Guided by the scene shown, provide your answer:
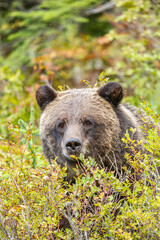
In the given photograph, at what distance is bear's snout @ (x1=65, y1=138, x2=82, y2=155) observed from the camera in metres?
3.98

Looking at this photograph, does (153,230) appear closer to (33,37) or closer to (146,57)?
(146,57)

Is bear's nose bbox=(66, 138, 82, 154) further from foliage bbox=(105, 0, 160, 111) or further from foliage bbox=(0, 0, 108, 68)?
foliage bbox=(0, 0, 108, 68)

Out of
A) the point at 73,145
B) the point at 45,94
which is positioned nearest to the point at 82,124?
the point at 73,145

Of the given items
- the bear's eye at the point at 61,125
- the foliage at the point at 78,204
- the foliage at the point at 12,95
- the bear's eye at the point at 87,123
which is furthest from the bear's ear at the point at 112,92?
the foliage at the point at 12,95

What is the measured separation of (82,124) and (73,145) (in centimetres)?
42

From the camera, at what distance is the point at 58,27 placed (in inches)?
573

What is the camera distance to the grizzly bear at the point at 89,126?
14.0 feet

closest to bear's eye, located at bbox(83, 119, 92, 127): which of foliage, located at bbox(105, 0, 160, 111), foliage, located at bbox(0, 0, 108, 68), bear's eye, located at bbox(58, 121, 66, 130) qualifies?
Result: bear's eye, located at bbox(58, 121, 66, 130)

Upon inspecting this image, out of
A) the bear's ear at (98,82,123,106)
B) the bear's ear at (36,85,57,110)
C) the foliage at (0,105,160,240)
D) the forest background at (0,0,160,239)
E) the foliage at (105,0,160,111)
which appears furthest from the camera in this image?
the foliage at (105,0,160,111)

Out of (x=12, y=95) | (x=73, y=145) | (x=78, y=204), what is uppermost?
(x=73, y=145)

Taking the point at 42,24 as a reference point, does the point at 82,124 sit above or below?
below

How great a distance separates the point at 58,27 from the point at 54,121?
1064cm

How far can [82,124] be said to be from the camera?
14.3 ft

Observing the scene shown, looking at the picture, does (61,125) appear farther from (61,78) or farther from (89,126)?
(61,78)
